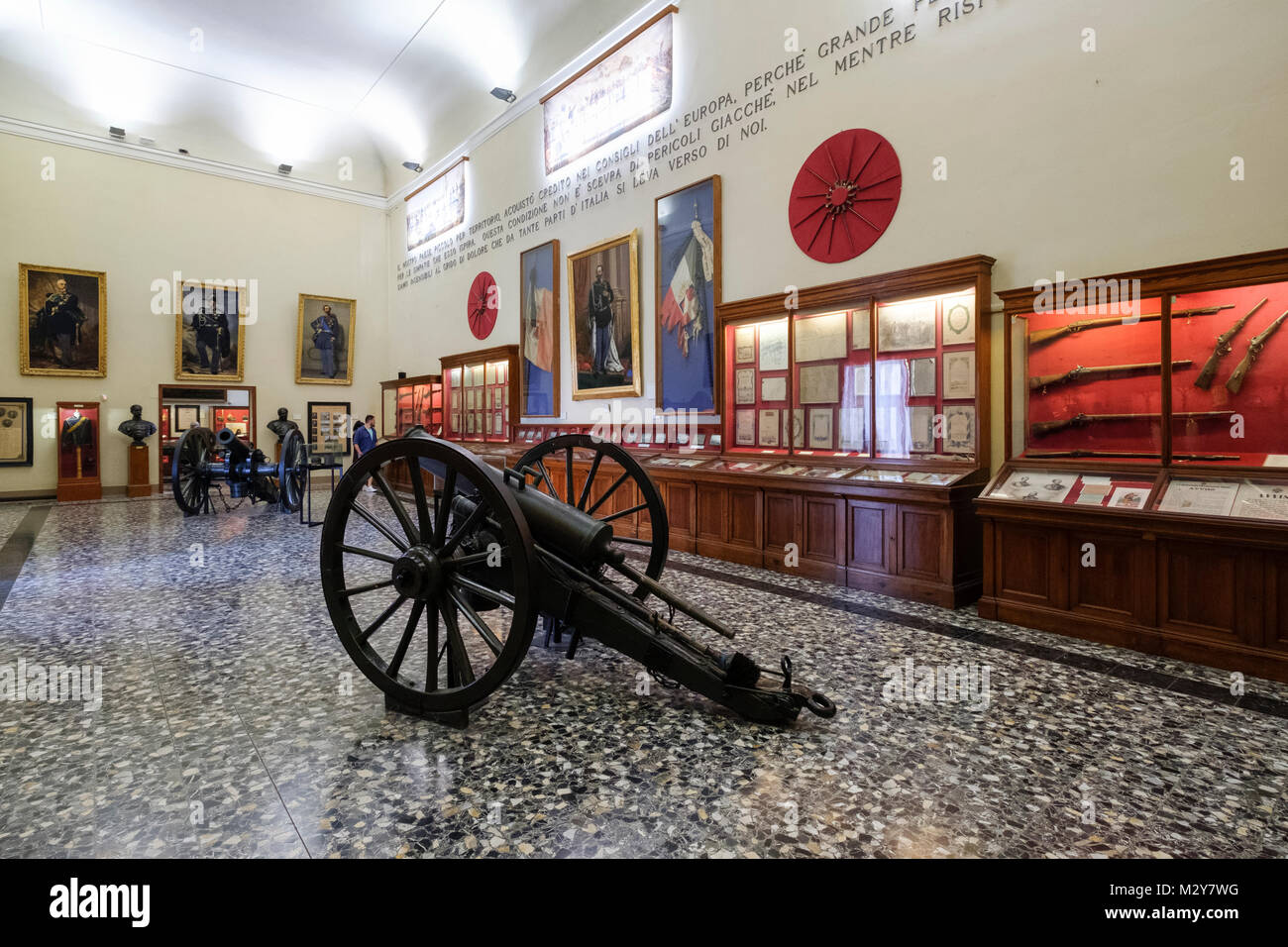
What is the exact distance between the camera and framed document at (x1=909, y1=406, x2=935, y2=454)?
16.8ft

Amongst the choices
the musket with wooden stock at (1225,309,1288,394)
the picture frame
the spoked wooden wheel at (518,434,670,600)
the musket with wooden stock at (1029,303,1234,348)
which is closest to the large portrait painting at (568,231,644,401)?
the spoked wooden wheel at (518,434,670,600)

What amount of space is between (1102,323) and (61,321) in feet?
49.6

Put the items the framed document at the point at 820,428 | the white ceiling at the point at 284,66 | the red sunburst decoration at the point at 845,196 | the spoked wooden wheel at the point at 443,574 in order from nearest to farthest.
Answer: the spoked wooden wheel at the point at 443,574 → the red sunburst decoration at the point at 845,196 → the framed document at the point at 820,428 → the white ceiling at the point at 284,66

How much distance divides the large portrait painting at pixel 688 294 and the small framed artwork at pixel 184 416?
10.2 m

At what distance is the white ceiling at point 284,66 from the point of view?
10.3 metres

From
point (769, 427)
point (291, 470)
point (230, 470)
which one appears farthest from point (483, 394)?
point (769, 427)

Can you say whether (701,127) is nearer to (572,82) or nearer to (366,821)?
(572,82)

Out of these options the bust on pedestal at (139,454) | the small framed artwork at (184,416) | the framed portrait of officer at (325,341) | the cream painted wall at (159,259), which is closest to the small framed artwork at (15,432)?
the cream painted wall at (159,259)

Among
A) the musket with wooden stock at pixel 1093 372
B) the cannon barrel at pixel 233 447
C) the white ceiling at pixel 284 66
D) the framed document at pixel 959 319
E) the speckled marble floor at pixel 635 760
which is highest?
the white ceiling at pixel 284 66

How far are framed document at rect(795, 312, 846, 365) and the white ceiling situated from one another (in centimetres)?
546

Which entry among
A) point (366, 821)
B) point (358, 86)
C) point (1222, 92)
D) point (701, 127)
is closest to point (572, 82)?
point (701, 127)

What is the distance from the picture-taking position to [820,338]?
584 centimetres

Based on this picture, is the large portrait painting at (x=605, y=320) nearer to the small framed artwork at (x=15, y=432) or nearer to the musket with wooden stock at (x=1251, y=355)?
the musket with wooden stock at (x=1251, y=355)

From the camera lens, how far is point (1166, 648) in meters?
3.51
